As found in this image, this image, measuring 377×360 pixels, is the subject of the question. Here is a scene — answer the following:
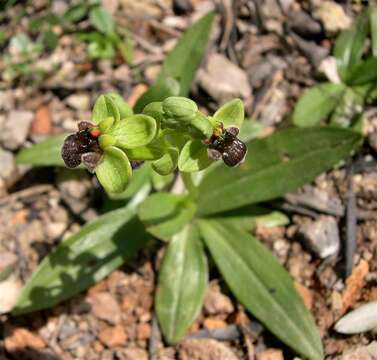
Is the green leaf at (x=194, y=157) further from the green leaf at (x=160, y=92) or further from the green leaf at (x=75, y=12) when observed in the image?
the green leaf at (x=75, y=12)

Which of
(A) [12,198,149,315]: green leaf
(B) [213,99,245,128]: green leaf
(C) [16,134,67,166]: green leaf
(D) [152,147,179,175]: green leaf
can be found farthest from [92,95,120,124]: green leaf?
(C) [16,134,67,166]: green leaf

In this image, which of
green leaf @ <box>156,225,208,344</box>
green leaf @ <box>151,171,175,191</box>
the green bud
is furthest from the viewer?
green leaf @ <box>151,171,175,191</box>

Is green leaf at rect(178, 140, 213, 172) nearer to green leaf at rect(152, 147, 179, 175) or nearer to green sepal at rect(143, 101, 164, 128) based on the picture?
green leaf at rect(152, 147, 179, 175)

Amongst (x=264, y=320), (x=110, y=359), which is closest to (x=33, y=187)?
(x=110, y=359)

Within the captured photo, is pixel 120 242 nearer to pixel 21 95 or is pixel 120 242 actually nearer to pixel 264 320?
pixel 264 320

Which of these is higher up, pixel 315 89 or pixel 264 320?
pixel 315 89
